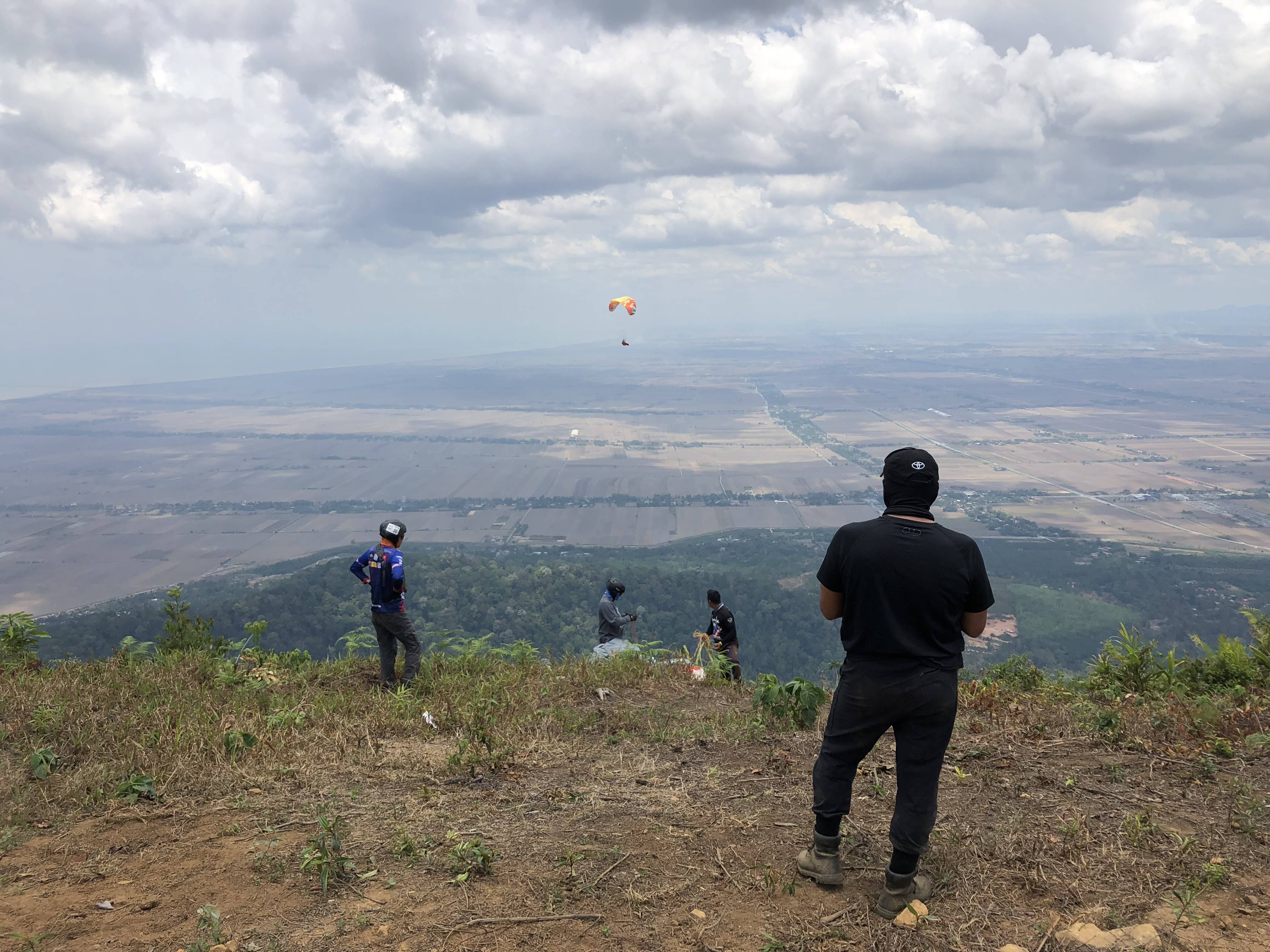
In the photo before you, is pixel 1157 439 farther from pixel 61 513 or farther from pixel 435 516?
pixel 61 513

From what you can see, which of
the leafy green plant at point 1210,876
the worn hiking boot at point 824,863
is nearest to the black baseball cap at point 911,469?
the worn hiking boot at point 824,863

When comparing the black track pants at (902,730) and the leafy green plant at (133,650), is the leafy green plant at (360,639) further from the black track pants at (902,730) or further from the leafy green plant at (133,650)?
the black track pants at (902,730)

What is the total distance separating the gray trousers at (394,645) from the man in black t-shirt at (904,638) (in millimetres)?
5327

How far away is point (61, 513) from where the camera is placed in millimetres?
73875

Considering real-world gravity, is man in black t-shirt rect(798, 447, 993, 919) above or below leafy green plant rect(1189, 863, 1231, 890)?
above

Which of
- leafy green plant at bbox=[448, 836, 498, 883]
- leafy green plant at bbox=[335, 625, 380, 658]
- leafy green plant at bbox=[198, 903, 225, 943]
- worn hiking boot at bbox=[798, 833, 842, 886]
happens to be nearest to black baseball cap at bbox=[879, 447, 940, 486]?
worn hiking boot at bbox=[798, 833, 842, 886]

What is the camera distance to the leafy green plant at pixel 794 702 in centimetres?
631

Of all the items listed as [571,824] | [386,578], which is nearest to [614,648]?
[386,578]

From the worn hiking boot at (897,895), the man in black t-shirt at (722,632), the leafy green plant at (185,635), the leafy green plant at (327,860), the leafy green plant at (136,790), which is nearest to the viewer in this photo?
the worn hiking boot at (897,895)

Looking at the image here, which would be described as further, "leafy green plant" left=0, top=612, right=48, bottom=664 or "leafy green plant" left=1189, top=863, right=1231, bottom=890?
"leafy green plant" left=0, top=612, right=48, bottom=664

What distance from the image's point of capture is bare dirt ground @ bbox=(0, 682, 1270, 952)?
3436 millimetres

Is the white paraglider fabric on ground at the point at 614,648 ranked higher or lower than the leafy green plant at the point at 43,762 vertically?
lower

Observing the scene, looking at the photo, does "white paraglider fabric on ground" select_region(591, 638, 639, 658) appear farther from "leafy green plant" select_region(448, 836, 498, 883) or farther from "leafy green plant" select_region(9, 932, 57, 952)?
"leafy green plant" select_region(9, 932, 57, 952)

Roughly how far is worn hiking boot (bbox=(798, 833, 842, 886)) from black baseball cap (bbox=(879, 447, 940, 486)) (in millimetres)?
1775
